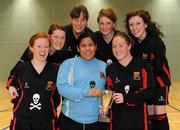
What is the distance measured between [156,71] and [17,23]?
1107cm

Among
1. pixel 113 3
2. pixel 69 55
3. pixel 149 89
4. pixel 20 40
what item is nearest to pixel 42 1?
pixel 20 40

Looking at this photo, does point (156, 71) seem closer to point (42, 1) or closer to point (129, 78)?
point (129, 78)

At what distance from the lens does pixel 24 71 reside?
9.79 ft

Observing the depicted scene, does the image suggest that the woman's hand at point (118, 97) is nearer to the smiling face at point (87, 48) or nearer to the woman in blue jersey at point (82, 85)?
the woman in blue jersey at point (82, 85)

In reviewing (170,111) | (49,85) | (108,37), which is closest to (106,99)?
(49,85)

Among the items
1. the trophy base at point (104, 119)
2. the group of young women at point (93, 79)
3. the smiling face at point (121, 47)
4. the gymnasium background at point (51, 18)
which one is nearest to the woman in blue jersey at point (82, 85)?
the group of young women at point (93, 79)

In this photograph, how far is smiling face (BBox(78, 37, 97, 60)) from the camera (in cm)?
286

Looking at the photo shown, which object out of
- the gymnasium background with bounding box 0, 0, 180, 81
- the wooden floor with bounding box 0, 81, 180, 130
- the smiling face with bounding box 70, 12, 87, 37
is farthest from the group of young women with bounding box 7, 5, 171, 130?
the gymnasium background with bounding box 0, 0, 180, 81

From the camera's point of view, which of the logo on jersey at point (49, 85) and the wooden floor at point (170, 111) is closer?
the logo on jersey at point (49, 85)

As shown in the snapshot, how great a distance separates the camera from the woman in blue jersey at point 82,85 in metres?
2.81

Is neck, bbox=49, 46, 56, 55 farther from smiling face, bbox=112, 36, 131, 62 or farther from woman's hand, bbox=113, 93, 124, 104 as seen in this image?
woman's hand, bbox=113, 93, 124, 104

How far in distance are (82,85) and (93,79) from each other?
0.12 m

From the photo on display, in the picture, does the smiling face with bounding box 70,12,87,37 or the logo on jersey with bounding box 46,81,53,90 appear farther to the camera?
the smiling face with bounding box 70,12,87,37

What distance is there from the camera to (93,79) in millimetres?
2838
